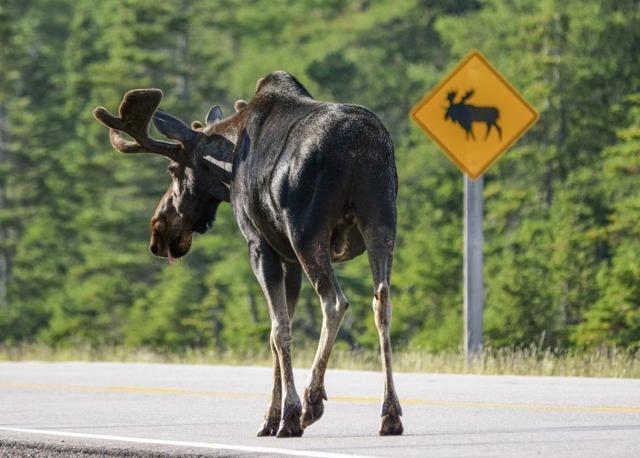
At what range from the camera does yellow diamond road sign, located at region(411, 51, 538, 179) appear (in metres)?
17.3

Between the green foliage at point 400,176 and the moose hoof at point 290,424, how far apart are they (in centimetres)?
2600

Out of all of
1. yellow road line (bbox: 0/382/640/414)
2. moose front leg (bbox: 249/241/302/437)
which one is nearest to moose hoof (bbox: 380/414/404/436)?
moose front leg (bbox: 249/241/302/437)

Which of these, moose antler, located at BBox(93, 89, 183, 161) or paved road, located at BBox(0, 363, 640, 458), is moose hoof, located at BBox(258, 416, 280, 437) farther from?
moose antler, located at BBox(93, 89, 183, 161)

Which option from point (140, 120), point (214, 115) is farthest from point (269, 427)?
point (214, 115)

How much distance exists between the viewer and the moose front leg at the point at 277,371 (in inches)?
340

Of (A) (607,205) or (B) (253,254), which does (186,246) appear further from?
(A) (607,205)

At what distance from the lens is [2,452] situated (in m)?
8.48

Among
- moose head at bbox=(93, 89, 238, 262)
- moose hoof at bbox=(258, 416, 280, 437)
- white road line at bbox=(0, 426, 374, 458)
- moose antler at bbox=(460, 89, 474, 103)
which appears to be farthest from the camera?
moose antler at bbox=(460, 89, 474, 103)

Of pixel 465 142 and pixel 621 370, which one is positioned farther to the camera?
pixel 465 142

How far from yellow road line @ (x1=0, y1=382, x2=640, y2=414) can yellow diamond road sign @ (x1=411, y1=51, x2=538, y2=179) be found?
5439 mm

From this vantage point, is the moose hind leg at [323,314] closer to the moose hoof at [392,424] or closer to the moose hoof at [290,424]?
the moose hoof at [290,424]

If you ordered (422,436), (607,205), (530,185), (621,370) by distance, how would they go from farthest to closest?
(530,185) → (607,205) → (621,370) → (422,436)

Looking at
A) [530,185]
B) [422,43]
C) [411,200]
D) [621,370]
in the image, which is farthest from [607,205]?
[621,370]

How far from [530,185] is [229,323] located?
9.90m
